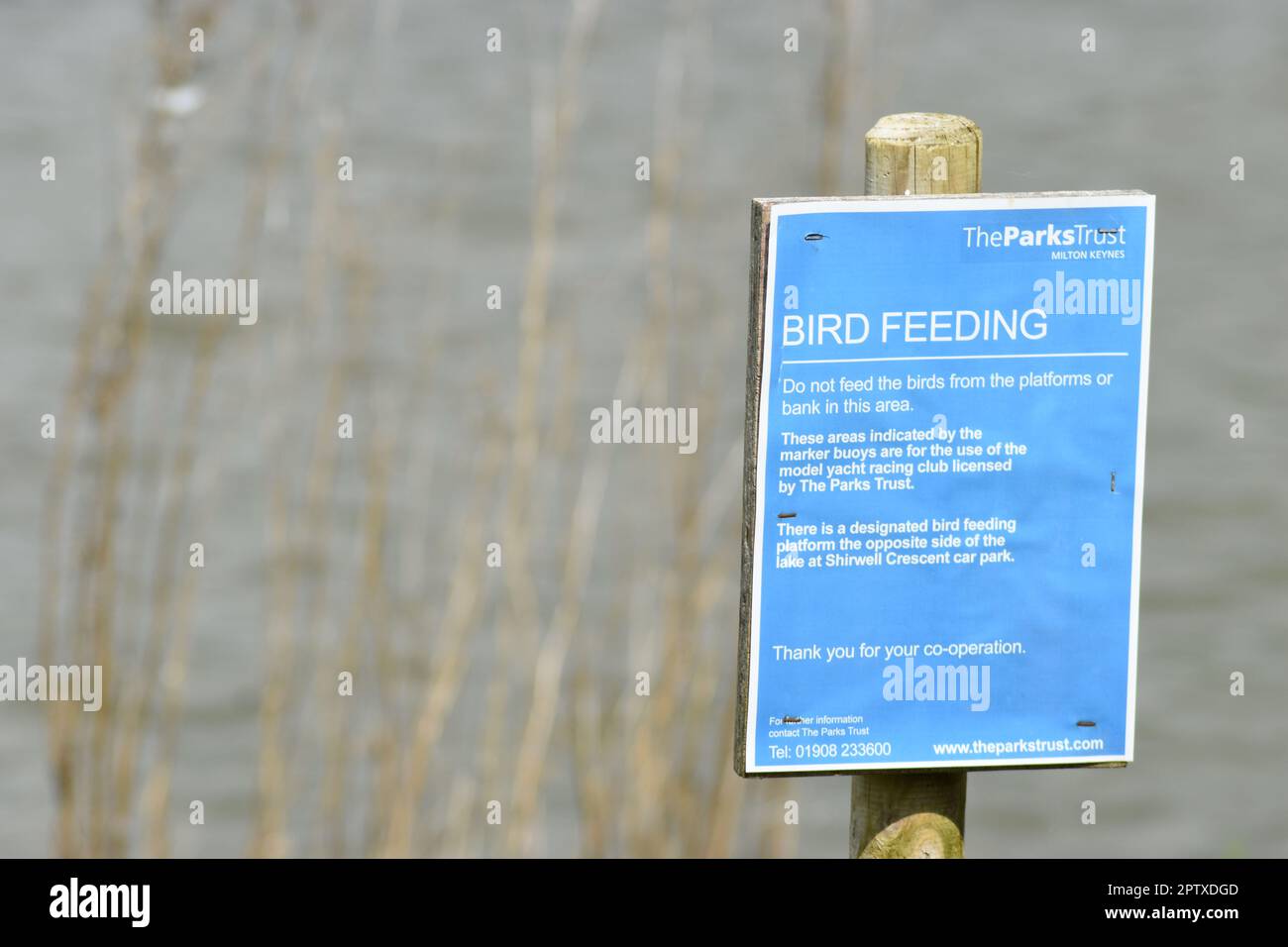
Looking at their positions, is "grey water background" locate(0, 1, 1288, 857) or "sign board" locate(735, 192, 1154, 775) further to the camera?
"grey water background" locate(0, 1, 1288, 857)

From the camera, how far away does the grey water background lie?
2.93 metres

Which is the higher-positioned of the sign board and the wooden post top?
the wooden post top

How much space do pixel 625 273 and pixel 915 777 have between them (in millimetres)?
2733

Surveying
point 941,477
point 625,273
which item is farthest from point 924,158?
point 625,273

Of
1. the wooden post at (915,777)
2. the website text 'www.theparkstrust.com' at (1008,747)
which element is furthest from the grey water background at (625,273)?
the website text 'www.theparkstrust.com' at (1008,747)

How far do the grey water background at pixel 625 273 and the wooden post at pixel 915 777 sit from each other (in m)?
1.01

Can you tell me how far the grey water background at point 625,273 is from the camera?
9.60 ft

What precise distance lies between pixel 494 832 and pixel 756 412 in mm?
1275

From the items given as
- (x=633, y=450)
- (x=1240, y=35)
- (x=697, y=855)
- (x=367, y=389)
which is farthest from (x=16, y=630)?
(x=1240, y=35)

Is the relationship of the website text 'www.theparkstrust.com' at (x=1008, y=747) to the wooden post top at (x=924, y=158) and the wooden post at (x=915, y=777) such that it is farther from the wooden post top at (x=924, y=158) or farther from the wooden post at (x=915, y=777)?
the wooden post top at (x=924, y=158)

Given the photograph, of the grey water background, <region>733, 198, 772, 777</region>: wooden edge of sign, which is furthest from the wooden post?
the grey water background

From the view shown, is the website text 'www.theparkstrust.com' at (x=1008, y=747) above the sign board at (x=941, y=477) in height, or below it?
below

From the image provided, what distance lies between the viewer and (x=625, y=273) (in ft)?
13.7

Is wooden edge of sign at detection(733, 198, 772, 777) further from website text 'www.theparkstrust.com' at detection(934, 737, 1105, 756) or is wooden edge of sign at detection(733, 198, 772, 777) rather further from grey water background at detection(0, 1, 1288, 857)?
grey water background at detection(0, 1, 1288, 857)
